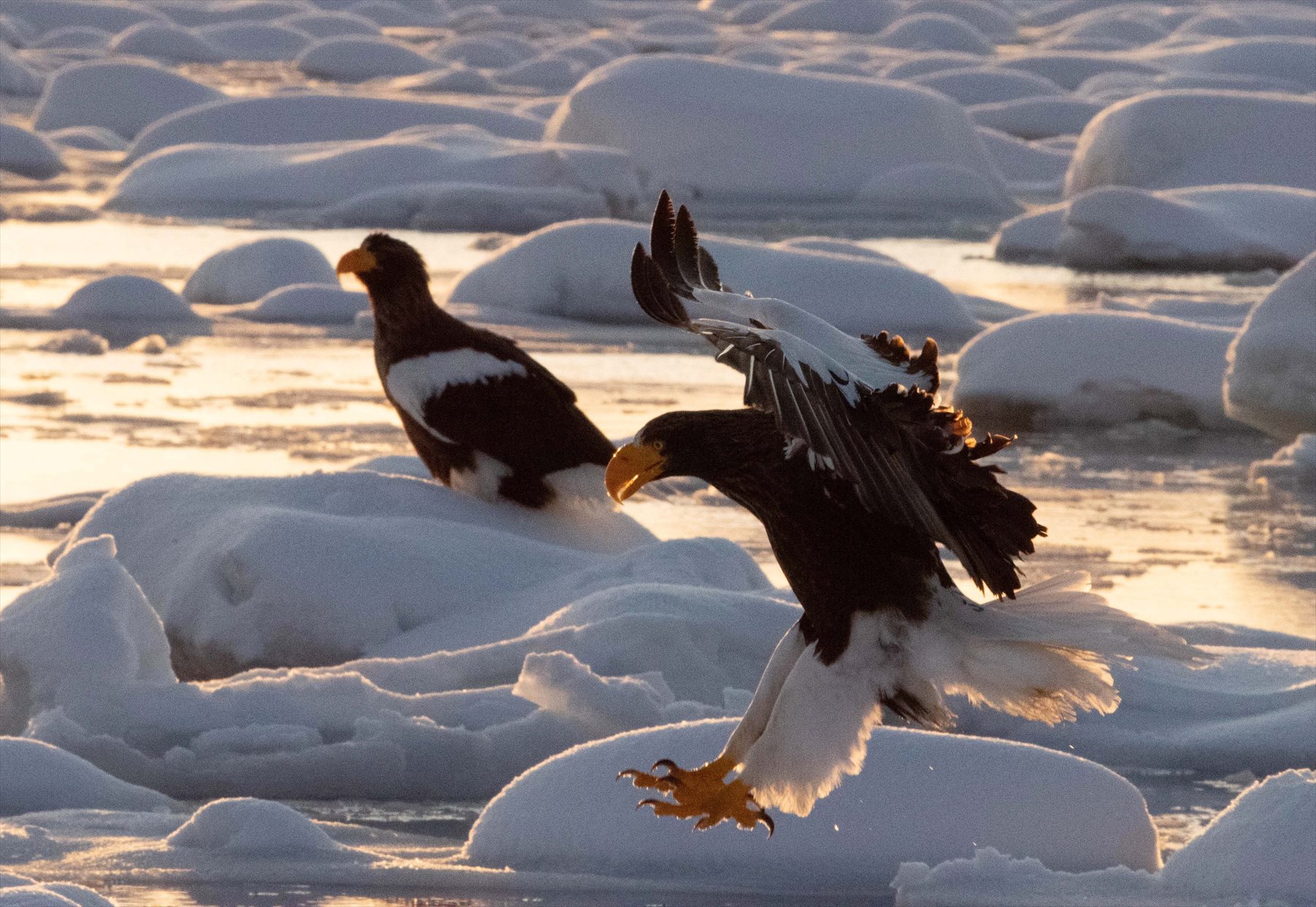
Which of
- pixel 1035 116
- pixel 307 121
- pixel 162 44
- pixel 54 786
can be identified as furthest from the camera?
pixel 162 44

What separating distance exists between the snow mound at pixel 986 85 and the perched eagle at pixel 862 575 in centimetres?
2493

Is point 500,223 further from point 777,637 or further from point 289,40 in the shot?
point 289,40

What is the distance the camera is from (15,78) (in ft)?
89.5

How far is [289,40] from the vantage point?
117ft

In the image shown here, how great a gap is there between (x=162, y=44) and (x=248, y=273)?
2065cm

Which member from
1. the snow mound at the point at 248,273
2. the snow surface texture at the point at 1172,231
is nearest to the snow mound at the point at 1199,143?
the snow surface texture at the point at 1172,231

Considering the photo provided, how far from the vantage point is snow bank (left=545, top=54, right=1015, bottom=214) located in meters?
18.7

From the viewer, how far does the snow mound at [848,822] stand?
4.02m

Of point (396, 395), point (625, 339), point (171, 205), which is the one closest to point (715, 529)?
point (396, 395)

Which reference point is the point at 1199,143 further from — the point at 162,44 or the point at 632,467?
the point at 162,44

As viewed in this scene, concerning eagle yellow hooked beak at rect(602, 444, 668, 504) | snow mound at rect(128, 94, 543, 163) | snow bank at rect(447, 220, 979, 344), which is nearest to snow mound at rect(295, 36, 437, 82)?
snow mound at rect(128, 94, 543, 163)

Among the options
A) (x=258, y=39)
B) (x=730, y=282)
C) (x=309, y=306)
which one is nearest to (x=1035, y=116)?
(x=258, y=39)

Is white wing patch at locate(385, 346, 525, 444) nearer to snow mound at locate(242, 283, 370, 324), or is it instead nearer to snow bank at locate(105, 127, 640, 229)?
snow mound at locate(242, 283, 370, 324)

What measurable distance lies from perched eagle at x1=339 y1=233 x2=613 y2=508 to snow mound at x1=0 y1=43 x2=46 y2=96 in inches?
874
